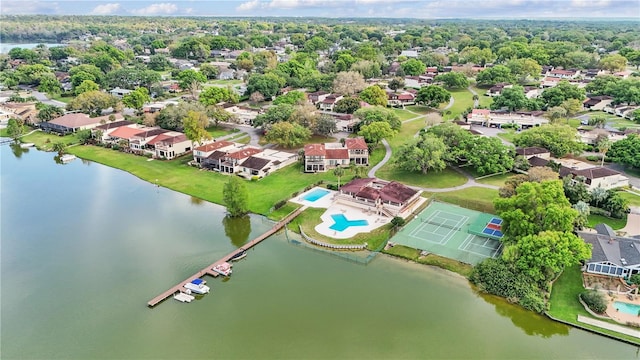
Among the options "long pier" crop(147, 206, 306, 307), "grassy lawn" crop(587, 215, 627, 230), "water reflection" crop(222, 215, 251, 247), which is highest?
"grassy lawn" crop(587, 215, 627, 230)

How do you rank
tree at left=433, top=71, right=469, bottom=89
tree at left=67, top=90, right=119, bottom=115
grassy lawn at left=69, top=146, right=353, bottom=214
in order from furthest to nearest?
tree at left=433, top=71, right=469, bottom=89, tree at left=67, top=90, right=119, bottom=115, grassy lawn at left=69, top=146, right=353, bottom=214

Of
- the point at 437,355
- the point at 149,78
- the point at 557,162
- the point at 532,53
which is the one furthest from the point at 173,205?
the point at 532,53

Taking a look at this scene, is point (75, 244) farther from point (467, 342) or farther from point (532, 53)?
point (532, 53)

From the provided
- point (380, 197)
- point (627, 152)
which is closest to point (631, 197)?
point (627, 152)

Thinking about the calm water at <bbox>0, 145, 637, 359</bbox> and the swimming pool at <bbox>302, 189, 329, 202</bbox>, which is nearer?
the calm water at <bbox>0, 145, 637, 359</bbox>

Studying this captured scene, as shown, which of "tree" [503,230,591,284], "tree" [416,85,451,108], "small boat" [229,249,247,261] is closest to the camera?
"tree" [503,230,591,284]

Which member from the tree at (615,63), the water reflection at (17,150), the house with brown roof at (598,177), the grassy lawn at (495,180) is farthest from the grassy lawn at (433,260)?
the tree at (615,63)

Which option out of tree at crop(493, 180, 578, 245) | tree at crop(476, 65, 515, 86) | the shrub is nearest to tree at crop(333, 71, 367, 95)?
tree at crop(476, 65, 515, 86)

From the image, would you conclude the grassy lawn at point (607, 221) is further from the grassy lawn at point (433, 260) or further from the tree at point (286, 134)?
the tree at point (286, 134)

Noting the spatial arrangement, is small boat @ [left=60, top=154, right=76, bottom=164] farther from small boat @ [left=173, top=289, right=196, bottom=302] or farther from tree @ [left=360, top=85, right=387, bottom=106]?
tree @ [left=360, top=85, right=387, bottom=106]
